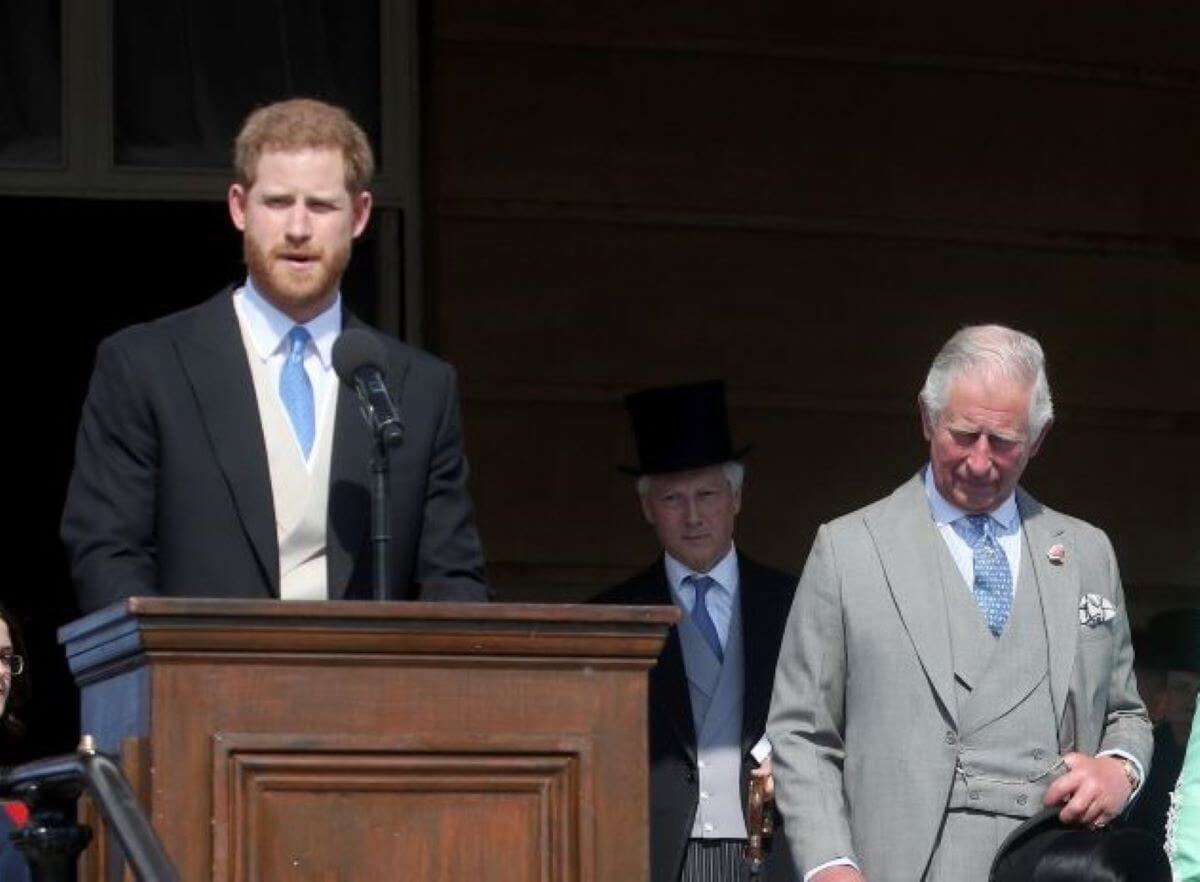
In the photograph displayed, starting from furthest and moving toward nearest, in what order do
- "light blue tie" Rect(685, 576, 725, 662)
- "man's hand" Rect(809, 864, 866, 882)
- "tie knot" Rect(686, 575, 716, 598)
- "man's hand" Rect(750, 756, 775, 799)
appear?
"tie knot" Rect(686, 575, 716, 598), "light blue tie" Rect(685, 576, 725, 662), "man's hand" Rect(750, 756, 775, 799), "man's hand" Rect(809, 864, 866, 882)

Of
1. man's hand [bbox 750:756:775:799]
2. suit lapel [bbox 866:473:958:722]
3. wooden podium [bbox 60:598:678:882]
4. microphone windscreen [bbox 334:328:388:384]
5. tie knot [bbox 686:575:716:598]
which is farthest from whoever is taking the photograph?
tie knot [bbox 686:575:716:598]

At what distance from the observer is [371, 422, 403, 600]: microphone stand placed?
4.86 metres

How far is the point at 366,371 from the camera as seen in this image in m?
5.01

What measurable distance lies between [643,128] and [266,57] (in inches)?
44.1

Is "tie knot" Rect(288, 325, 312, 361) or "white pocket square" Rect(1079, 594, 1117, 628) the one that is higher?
"tie knot" Rect(288, 325, 312, 361)

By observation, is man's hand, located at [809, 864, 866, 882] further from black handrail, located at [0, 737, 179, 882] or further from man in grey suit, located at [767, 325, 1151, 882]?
black handrail, located at [0, 737, 179, 882]

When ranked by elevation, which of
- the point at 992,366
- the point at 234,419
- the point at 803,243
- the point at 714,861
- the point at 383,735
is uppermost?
the point at 803,243

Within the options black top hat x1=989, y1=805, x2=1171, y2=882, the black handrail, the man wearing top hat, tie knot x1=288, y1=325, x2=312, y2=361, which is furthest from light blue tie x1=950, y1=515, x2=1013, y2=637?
the black handrail

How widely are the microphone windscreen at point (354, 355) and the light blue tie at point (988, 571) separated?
4.47 feet

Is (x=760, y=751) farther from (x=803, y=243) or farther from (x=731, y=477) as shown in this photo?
(x=803, y=243)

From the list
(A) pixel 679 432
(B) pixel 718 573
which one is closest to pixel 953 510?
(B) pixel 718 573

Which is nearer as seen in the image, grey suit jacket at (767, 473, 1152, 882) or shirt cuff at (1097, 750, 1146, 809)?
grey suit jacket at (767, 473, 1152, 882)

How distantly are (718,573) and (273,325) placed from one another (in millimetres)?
2060

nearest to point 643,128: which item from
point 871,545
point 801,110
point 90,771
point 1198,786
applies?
point 801,110
